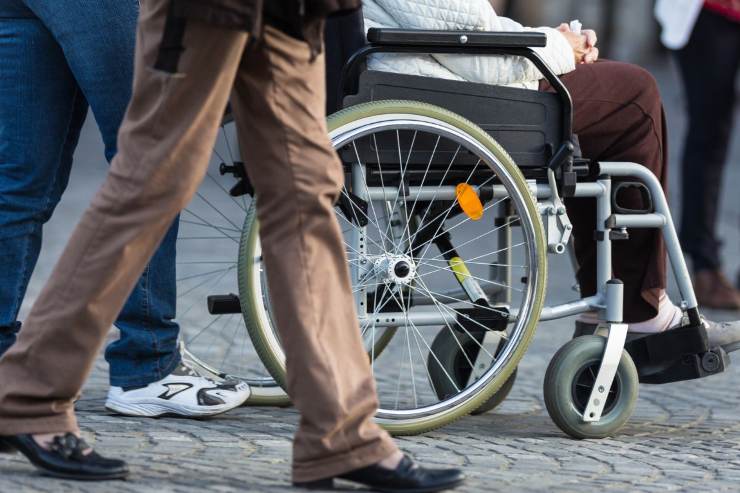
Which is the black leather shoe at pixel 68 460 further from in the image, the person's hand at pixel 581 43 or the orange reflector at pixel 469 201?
the person's hand at pixel 581 43

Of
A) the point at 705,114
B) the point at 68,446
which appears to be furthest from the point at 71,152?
the point at 705,114

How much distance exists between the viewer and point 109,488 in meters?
3.15

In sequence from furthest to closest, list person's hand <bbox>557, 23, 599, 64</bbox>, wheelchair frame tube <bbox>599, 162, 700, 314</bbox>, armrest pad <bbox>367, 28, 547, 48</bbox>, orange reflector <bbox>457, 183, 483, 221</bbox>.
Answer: person's hand <bbox>557, 23, 599, 64</bbox> → wheelchair frame tube <bbox>599, 162, 700, 314</bbox> → orange reflector <bbox>457, 183, 483, 221</bbox> → armrest pad <bbox>367, 28, 547, 48</bbox>

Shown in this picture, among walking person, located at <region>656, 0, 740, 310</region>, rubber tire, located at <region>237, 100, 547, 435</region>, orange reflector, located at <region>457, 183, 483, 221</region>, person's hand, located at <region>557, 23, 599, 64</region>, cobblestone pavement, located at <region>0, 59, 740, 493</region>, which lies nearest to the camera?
cobblestone pavement, located at <region>0, 59, 740, 493</region>

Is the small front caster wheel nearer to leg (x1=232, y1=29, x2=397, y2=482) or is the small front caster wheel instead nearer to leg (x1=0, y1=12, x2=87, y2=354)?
leg (x1=232, y1=29, x2=397, y2=482)

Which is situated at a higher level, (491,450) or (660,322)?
(660,322)

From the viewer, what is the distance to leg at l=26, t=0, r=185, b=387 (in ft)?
12.7

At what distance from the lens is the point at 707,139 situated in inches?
285

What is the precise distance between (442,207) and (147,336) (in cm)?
87

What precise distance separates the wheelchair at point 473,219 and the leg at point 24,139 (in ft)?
1.66

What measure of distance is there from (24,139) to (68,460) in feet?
3.71

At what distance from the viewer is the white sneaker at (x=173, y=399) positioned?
414cm

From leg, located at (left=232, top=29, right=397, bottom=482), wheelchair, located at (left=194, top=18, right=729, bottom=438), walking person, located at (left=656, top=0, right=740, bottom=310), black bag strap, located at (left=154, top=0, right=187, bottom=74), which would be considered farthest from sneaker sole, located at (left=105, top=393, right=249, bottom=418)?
walking person, located at (left=656, top=0, right=740, bottom=310)

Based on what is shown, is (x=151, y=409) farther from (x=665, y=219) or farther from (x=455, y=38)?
(x=665, y=219)
